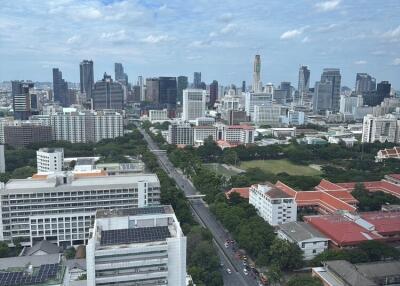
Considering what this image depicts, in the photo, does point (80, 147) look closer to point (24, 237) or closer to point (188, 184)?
point (188, 184)

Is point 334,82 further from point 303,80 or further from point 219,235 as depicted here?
point 219,235

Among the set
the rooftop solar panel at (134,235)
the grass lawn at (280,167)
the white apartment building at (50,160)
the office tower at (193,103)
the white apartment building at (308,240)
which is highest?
the office tower at (193,103)

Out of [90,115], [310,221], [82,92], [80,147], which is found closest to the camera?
[310,221]

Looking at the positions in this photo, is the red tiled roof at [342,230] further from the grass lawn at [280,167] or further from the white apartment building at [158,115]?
the white apartment building at [158,115]

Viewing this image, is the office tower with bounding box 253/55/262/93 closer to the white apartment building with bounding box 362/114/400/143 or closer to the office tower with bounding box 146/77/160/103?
the office tower with bounding box 146/77/160/103

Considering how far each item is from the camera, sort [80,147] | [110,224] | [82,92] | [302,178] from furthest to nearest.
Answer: [82,92] → [80,147] → [302,178] → [110,224]

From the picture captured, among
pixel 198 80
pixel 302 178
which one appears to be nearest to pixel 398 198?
pixel 302 178

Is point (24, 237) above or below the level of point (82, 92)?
below

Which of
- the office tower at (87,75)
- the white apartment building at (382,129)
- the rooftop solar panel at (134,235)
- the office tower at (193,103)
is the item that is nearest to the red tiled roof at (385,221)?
the rooftop solar panel at (134,235)
